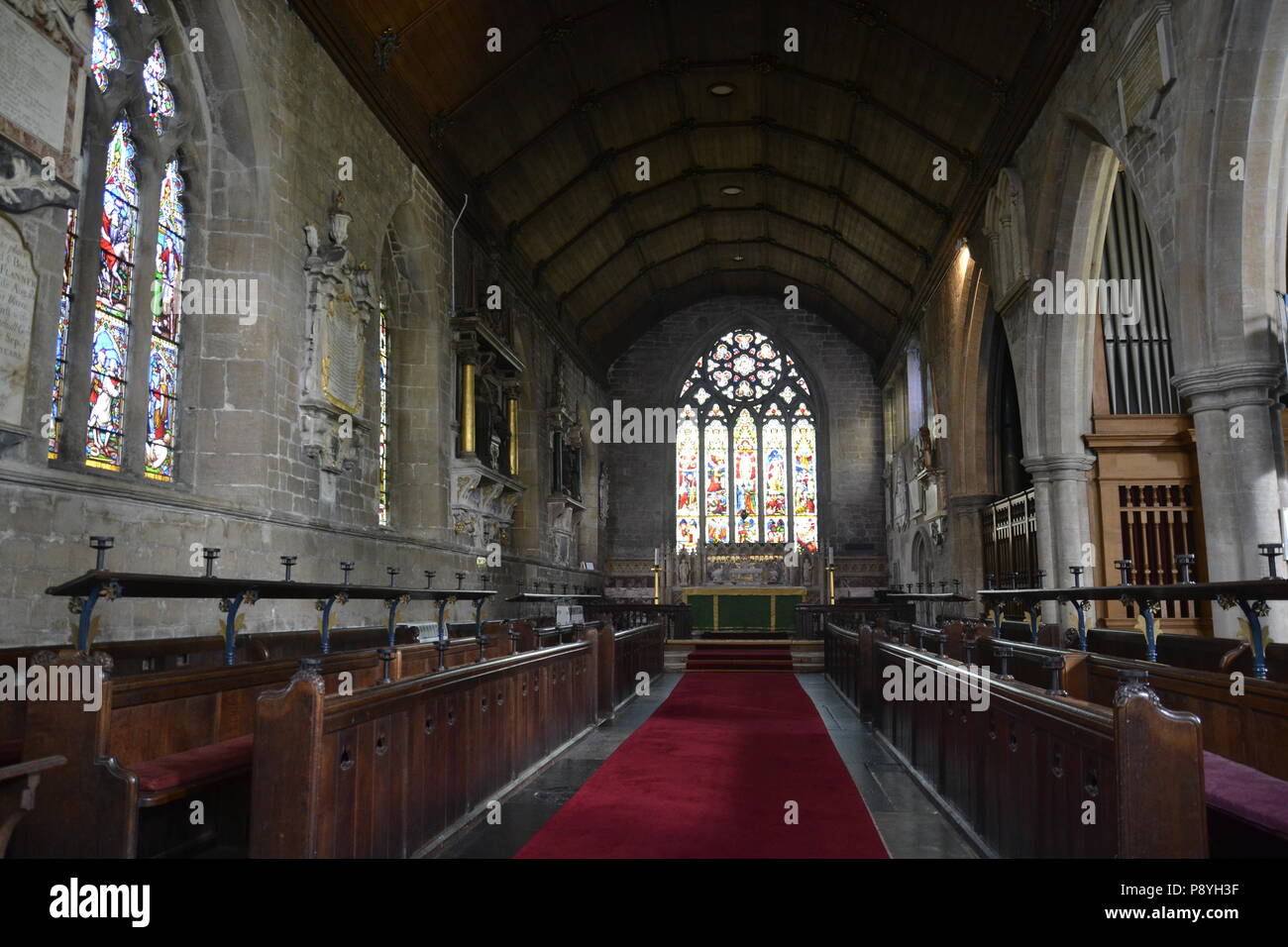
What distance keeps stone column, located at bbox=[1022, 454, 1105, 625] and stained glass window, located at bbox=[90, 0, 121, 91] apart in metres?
8.10

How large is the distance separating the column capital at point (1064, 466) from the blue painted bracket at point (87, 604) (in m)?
7.93

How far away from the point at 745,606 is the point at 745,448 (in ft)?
16.3

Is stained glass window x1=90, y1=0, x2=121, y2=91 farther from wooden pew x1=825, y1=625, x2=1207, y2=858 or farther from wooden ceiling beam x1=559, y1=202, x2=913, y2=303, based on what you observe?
wooden ceiling beam x1=559, y1=202, x2=913, y2=303

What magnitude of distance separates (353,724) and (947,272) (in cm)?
1172

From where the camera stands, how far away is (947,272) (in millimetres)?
12852

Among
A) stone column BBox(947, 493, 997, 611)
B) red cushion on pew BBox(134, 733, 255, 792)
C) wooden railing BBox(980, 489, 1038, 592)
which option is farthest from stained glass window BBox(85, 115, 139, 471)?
stone column BBox(947, 493, 997, 611)

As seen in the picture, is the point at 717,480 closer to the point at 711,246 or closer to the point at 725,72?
the point at 711,246

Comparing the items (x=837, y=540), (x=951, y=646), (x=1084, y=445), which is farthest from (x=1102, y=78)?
(x=837, y=540)

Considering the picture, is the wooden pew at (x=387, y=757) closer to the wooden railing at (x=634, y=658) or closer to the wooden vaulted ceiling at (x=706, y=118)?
the wooden railing at (x=634, y=658)

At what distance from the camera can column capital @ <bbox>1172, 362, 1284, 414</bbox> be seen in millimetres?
5758

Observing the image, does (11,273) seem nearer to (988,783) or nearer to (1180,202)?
(988,783)

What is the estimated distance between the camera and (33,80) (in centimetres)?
470

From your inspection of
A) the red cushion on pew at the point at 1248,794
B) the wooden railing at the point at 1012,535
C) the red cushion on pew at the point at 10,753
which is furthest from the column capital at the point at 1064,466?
the red cushion on pew at the point at 10,753

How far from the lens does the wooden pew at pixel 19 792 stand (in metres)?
2.25
